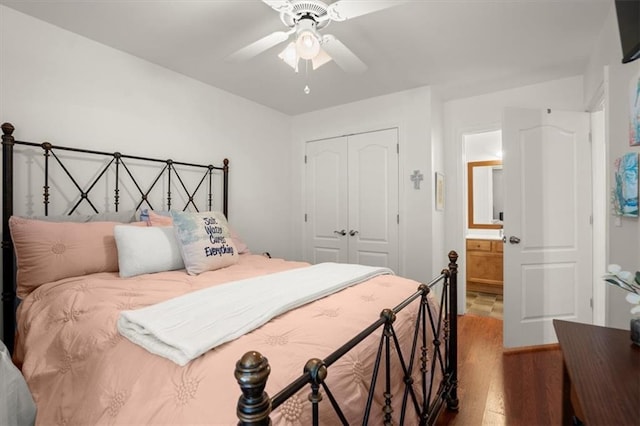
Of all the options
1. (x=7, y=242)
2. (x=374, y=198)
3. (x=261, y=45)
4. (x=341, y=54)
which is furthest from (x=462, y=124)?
(x=7, y=242)

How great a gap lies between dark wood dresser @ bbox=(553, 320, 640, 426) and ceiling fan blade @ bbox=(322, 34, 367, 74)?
169 centimetres

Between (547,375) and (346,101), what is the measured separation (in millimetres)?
3068

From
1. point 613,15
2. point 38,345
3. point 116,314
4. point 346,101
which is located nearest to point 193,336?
point 116,314

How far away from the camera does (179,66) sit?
2.67 metres

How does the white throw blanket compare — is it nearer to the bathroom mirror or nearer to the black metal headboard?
the black metal headboard

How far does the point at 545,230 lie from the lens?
2689 millimetres

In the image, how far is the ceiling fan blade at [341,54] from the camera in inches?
67.1

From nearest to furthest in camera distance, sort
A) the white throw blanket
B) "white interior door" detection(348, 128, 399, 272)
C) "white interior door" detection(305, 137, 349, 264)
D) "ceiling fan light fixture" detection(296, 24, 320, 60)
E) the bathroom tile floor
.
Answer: the white throw blanket → "ceiling fan light fixture" detection(296, 24, 320, 60) → "white interior door" detection(348, 128, 399, 272) → the bathroom tile floor → "white interior door" detection(305, 137, 349, 264)

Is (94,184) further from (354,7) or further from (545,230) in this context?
(545,230)

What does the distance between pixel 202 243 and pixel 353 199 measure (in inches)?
80.3

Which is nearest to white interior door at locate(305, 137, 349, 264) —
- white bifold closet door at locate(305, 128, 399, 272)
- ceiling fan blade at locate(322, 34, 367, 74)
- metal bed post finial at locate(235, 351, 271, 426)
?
white bifold closet door at locate(305, 128, 399, 272)

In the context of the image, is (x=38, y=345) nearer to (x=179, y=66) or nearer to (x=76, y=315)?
(x=76, y=315)

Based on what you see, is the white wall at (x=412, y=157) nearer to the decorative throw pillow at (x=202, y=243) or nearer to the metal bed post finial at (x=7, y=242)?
the decorative throw pillow at (x=202, y=243)

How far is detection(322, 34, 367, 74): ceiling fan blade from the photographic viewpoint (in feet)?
5.59
